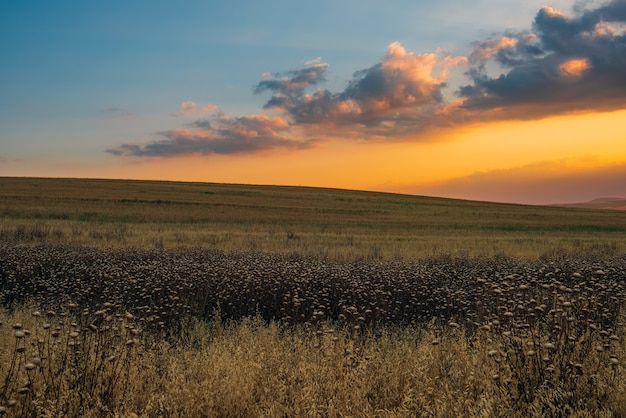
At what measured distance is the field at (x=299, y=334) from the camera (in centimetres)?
497

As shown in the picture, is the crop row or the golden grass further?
the crop row

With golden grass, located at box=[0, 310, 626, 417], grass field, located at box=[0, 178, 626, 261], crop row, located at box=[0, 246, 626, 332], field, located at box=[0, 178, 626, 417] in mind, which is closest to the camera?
golden grass, located at box=[0, 310, 626, 417]

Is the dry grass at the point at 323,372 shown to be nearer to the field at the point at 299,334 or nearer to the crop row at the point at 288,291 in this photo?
the field at the point at 299,334

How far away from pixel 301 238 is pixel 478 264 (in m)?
12.1

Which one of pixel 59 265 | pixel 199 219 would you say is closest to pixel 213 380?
pixel 59 265

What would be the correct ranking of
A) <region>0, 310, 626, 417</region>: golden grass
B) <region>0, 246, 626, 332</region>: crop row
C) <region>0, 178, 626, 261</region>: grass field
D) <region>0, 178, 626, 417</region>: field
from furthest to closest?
<region>0, 178, 626, 261</region>: grass field → <region>0, 246, 626, 332</region>: crop row → <region>0, 178, 626, 417</region>: field → <region>0, 310, 626, 417</region>: golden grass

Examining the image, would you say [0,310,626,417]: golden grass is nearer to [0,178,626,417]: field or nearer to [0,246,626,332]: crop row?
[0,178,626,417]: field

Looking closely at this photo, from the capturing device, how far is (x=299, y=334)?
7.64 m

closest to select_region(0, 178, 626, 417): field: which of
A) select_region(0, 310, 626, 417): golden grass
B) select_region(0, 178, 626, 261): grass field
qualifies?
select_region(0, 310, 626, 417): golden grass

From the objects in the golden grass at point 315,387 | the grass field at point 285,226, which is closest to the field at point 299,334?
the golden grass at point 315,387

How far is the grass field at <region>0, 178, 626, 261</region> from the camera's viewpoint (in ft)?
75.8

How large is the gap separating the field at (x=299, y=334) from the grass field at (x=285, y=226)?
0.56 metres

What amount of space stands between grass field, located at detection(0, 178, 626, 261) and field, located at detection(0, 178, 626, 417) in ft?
1.82

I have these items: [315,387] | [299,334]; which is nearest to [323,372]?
[315,387]
